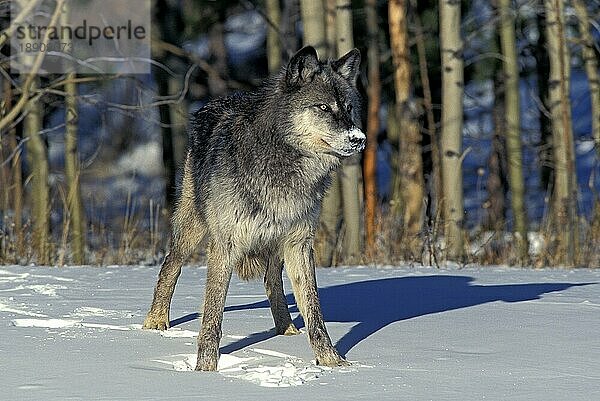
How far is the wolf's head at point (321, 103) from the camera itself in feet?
17.8

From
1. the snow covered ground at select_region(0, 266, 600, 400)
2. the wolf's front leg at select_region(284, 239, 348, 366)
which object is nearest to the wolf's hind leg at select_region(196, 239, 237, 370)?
the snow covered ground at select_region(0, 266, 600, 400)

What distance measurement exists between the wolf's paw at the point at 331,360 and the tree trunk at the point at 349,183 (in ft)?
21.6

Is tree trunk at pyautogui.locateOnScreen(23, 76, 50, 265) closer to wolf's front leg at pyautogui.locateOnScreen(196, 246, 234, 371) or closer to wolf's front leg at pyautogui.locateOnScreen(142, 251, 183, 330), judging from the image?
wolf's front leg at pyautogui.locateOnScreen(142, 251, 183, 330)

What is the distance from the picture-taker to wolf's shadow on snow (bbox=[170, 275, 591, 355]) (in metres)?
6.28

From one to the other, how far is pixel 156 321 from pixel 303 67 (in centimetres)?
182

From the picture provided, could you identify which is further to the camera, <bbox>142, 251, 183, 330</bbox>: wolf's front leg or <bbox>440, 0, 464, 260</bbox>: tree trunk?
<bbox>440, 0, 464, 260</bbox>: tree trunk

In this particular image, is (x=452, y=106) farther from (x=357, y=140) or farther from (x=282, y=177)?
(x=357, y=140)

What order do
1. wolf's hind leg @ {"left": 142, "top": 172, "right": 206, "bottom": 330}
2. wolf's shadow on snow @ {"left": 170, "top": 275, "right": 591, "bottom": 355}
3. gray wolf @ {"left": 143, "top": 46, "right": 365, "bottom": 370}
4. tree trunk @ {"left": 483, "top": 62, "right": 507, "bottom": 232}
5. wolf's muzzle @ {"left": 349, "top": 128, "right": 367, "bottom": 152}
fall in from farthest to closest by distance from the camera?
tree trunk @ {"left": 483, "top": 62, "right": 507, "bottom": 232} < wolf's hind leg @ {"left": 142, "top": 172, "right": 206, "bottom": 330} < wolf's shadow on snow @ {"left": 170, "top": 275, "right": 591, "bottom": 355} < gray wolf @ {"left": 143, "top": 46, "right": 365, "bottom": 370} < wolf's muzzle @ {"left": 349, "top": 128, "right": 367, "bottom": 152}

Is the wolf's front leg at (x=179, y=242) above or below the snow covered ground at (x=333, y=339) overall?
above

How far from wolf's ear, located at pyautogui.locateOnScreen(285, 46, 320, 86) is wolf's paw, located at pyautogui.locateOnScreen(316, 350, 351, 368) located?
56.6 inches

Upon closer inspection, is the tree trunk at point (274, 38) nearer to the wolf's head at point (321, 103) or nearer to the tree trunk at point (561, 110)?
the tree trunk at point (561, 110)

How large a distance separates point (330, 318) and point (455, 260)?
519 cm

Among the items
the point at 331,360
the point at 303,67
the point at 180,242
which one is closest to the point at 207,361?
the point at 331,360

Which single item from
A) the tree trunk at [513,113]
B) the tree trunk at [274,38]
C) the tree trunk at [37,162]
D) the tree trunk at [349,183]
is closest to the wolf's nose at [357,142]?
the tree trunk at [349,183]
